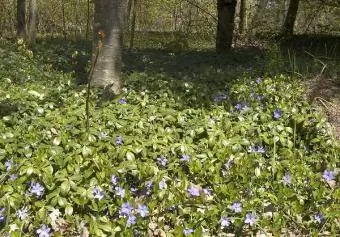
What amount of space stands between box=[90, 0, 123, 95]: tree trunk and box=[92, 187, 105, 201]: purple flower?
2.05 m

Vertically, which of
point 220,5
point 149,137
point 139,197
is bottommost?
point 139,197

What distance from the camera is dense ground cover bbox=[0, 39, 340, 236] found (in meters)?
2.88

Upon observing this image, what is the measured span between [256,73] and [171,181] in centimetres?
350

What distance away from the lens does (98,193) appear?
2.93m

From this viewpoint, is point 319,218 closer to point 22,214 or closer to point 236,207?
point 236,207

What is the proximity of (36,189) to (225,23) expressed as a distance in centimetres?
692

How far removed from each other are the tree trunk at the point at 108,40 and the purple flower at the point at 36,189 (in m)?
2.06

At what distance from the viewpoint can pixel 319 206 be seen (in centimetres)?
318

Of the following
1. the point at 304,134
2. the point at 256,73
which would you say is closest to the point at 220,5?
the point at 256,73

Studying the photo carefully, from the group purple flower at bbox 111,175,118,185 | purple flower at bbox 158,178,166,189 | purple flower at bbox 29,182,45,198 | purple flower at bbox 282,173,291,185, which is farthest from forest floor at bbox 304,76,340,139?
purple flower at bbox 29,182,45,198

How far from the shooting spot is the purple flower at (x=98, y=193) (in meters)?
2.90

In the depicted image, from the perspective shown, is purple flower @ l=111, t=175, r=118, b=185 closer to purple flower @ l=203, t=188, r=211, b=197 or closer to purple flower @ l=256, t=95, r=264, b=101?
purple flower @ l=203, t=188, r=211, b=197

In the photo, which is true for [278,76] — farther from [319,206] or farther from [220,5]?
Answer: [220,5]

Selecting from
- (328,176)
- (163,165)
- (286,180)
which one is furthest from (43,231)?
(328,176)
